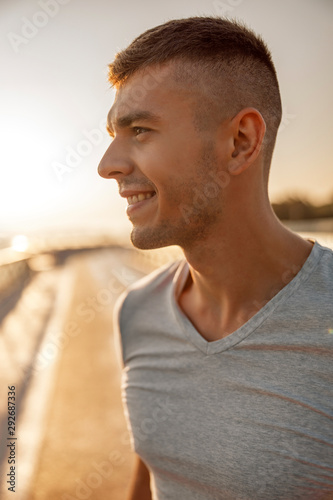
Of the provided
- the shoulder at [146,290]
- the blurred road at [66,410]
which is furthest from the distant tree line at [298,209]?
the shoulder at [146,290]

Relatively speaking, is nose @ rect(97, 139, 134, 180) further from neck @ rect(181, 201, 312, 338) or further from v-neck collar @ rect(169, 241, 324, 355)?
v-neck collar @ rect(169, 241, 324, 355)

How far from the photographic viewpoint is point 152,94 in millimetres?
1990

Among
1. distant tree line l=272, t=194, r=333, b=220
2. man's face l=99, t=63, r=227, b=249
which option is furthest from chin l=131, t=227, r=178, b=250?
distant tree line l=272, t=194, r=333, b=220

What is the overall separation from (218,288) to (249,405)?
556 millimetres

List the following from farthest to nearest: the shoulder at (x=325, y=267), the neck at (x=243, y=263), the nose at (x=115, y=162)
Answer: the nose at (x=115, y=162) < the neck at (x=243, y=263) < the shoulder at (x=325, y=267)

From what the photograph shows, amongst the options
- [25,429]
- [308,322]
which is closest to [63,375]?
[25,429]

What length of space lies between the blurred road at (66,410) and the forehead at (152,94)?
10.4 ft

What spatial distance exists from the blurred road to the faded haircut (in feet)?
10.7

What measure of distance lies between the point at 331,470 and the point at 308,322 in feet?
1.74

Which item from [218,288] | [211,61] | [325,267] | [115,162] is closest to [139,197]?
[115,162]

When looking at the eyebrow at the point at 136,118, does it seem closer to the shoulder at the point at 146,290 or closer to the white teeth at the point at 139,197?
the white teeth at the point at 139,197

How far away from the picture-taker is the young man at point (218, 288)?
167 cm

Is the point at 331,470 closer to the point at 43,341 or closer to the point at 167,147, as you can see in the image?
the point at 167,147

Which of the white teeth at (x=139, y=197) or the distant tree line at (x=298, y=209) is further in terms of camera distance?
the distant tree line at (x=298, y=209)
